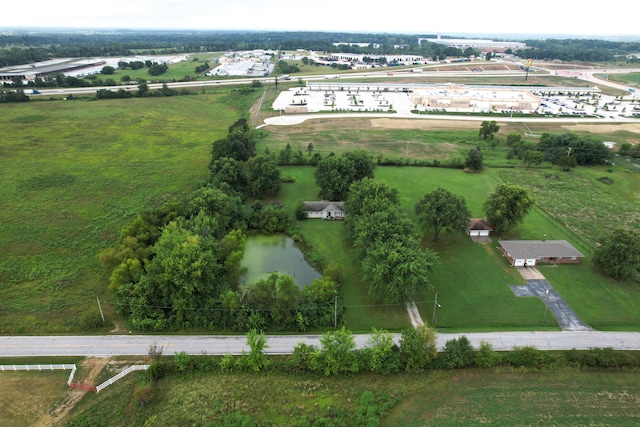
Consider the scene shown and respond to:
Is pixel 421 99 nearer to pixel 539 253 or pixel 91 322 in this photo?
pixel 539 253

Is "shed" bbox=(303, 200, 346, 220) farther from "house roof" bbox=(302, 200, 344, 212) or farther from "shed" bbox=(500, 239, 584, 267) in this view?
"shed" bbox=(500, 239, 584, 267)

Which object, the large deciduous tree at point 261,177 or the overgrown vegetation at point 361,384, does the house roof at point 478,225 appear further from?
the large deciduous tree at point 261,177

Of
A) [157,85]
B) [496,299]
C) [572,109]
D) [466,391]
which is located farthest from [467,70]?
[466,391]

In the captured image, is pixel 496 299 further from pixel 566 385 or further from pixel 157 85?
pixel 157 85

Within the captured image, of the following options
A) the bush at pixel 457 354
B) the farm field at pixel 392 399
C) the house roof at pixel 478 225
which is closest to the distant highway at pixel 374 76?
the house roof at pixel 478 225

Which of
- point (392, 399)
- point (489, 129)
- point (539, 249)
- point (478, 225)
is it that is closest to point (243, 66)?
point (489, 129)

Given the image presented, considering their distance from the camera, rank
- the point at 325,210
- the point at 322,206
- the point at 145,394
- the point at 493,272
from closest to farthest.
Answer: the point at 145,394 → the point at 493,272 → the point at 325,210 → the point at 322,206

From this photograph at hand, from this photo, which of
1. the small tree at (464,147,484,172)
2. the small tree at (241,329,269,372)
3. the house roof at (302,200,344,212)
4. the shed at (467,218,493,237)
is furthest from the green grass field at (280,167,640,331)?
the small tree at (241,329,269,372)
